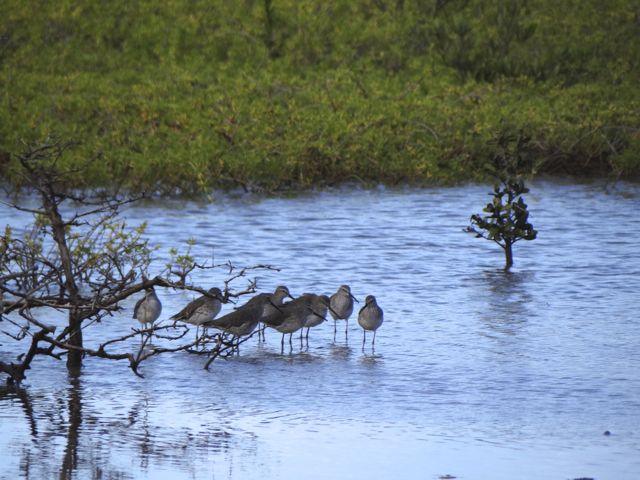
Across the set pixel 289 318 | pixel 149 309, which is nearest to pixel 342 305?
pixel 289 318

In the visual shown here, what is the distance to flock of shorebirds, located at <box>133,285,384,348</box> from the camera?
461 inches

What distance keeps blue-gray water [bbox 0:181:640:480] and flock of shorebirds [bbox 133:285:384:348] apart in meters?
0.23

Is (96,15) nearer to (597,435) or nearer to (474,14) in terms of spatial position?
(474,14)

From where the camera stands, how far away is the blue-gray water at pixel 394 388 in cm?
841

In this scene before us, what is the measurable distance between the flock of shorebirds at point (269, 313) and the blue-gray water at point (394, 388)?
0.23 metres

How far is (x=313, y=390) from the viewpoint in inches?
402

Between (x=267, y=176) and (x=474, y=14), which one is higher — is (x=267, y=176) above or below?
below

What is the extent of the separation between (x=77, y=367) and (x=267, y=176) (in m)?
10.6

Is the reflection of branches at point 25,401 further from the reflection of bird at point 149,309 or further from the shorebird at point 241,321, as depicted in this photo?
the reflection of bird at point 149,309

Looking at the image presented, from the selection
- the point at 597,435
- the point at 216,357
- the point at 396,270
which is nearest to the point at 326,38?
the point at 396,270

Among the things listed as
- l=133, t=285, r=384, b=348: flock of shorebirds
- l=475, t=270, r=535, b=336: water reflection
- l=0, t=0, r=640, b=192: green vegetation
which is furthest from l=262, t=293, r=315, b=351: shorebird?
l=0, t=0, r=640, b=192: green vegetation

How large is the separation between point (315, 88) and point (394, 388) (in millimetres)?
15526

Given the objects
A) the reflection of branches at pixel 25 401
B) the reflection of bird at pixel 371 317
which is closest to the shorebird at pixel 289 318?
the reflection of bird at pixel 371 317

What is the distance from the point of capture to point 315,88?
82.8ft
